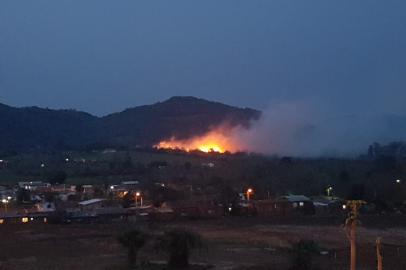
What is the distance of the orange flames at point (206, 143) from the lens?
345 feet

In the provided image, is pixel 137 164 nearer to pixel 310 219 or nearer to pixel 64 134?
pixel 310 219

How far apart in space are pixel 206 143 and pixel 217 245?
262 feet

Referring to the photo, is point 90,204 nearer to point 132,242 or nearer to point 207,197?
point 207,197

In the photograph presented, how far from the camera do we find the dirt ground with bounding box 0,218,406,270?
2716 cm

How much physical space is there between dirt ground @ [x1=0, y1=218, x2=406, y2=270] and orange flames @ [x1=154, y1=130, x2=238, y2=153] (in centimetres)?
5973

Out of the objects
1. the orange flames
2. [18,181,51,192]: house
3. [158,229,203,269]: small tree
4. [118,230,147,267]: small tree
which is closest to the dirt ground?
[118,230,147,267]: small tree

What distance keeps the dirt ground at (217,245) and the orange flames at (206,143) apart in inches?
2351

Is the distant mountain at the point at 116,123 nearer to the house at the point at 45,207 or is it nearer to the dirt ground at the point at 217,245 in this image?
the house at the point at 45,207

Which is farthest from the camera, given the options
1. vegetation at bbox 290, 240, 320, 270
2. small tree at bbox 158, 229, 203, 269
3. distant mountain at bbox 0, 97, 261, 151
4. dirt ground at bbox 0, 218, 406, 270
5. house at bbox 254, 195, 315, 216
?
distant mountain at bbox 0, 97, 261, 151

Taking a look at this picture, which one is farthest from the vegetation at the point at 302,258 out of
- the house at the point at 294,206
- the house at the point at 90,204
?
the house at the point at 90,204

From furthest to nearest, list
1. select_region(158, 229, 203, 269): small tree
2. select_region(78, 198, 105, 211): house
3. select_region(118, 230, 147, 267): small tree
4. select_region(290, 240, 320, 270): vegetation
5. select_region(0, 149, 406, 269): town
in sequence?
select_region(78, 198, 105, 211): house
select_region(0, 149, 406, 269): town
select_region(118, 230, 147, 267): small tree
select_region(158, 229, 203, 269): small tree
select_region(290, 240, 320, 270): vegetation

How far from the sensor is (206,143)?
113 metres

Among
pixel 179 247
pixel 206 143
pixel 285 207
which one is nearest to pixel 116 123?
pixel 206 143

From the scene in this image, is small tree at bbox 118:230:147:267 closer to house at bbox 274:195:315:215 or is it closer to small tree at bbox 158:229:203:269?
small tree at bbox 158:229:203:269
